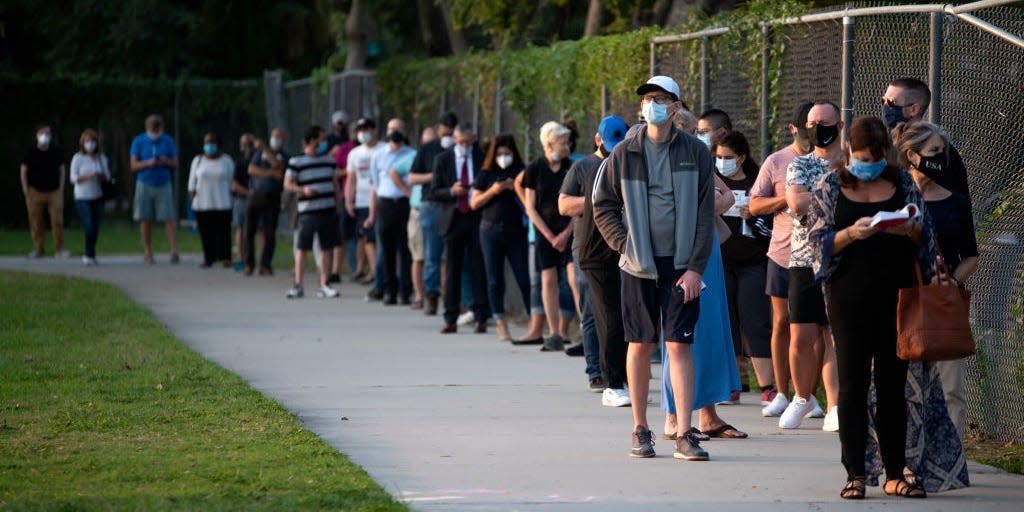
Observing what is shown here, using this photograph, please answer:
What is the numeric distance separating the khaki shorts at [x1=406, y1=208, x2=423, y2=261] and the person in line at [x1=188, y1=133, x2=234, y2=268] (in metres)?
6.45

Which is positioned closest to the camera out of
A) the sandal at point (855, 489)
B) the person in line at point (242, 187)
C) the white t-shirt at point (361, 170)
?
the sandal at point (855, 489)

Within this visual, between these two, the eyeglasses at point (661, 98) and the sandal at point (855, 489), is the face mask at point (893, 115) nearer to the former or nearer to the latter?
the eyeglasses at point (661, 98)

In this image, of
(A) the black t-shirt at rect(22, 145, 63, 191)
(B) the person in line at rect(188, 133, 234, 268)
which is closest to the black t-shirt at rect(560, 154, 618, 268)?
(B) the person in line at rect(188, 133, 234, 268)

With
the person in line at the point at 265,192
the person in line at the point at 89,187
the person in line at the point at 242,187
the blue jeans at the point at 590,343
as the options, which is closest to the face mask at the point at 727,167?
the blue jeans at the point at 590,343

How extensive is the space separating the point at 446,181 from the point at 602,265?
220 inches

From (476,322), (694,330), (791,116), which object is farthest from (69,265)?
(694,330)

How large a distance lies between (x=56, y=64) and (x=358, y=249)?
25.4 meters

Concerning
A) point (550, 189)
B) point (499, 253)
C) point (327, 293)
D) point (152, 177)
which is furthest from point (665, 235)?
point (152, 177)

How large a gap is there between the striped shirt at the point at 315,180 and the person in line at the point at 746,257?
8.78 metres

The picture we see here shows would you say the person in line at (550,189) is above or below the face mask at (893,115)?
below

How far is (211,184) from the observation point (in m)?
23.5

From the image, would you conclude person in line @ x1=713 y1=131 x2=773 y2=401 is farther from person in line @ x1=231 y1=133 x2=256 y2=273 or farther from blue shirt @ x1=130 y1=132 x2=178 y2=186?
blue shirt @ x1=130 y1=132 x2=178 y2=186

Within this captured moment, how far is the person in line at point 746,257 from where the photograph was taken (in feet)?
35.0

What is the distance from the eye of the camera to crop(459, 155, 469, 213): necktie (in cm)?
1565
